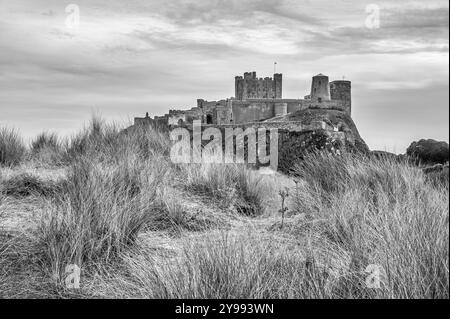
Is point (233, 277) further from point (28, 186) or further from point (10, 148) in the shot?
point (10, 148)

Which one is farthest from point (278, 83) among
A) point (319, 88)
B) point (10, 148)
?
point (10, 148)

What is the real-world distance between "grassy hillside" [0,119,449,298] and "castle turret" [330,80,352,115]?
151 ft

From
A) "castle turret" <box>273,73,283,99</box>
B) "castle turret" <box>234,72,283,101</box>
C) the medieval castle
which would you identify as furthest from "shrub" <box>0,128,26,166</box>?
"castle turret" <box>273,73,283,99</box>

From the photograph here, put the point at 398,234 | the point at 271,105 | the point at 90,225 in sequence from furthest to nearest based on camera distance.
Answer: the point at 271,105
the point at 90,225
the point at 398,234

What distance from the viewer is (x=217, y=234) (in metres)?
4.16

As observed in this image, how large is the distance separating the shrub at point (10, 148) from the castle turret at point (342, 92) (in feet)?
151

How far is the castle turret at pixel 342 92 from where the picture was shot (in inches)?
2048

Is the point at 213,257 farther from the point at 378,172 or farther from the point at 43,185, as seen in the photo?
the point at 43,185

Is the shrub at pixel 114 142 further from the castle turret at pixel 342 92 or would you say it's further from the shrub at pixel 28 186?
the castle turret at pixel 342 92

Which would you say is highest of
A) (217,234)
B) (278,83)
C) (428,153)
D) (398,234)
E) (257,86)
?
(278,83)

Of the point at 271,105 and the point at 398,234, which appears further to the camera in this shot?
the point at 271,105

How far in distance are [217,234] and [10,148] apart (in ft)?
17.7

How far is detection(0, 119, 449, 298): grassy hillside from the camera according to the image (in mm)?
2799

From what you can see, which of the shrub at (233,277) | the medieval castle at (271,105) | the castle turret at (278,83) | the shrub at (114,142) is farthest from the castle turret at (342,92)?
the shrub at (233,277)
